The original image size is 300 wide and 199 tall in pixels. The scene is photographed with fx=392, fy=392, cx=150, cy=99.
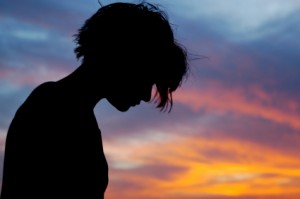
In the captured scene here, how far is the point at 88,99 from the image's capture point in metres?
2.77

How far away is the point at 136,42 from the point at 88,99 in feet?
2.86

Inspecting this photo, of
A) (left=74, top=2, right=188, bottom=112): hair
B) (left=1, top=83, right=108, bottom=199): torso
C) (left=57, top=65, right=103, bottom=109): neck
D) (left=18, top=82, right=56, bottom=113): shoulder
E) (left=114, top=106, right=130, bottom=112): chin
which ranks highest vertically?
(left=74, top=2, right=188, bottom=112): hair

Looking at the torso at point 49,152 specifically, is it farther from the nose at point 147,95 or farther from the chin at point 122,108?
the nose at point 147,95

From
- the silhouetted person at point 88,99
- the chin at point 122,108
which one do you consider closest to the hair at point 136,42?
the silhouetted person at point 88,99

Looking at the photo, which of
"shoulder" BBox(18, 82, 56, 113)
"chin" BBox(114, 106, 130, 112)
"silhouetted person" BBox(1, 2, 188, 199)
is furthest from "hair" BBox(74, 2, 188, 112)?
"shoulder" BBox(18, 82, 56, 113)

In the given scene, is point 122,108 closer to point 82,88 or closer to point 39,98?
point 82,88

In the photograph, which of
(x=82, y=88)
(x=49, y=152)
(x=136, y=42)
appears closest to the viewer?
(x=49, y=152)

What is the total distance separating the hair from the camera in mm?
3359

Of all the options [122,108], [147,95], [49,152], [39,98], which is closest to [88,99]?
[39,98]

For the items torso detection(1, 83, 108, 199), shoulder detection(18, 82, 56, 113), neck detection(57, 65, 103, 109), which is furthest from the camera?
neck detection(57, 65, 103, 109)

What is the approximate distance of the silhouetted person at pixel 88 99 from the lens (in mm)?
2264

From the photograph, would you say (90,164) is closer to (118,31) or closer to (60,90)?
(60,90)

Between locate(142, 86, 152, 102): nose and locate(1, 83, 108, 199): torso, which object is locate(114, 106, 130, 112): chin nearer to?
locate(142, 86, 152, 102): nose

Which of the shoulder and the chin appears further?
the chin
